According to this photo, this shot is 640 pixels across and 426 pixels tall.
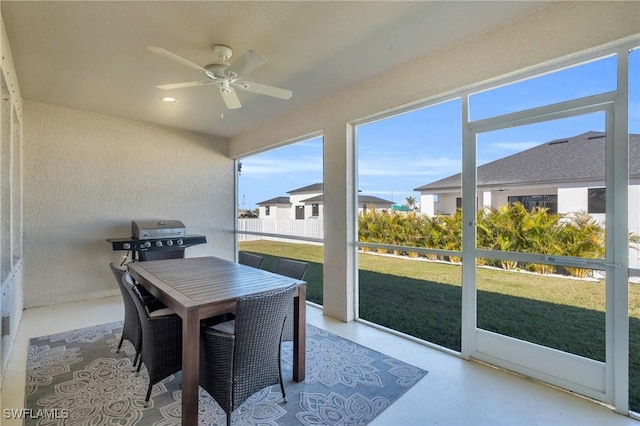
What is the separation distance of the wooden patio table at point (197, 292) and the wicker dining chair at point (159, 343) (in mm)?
136

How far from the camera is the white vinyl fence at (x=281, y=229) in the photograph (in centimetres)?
453

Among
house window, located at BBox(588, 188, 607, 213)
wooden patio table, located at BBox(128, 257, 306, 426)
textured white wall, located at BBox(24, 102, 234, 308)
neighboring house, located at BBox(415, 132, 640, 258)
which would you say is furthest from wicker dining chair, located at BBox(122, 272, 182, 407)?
textured white wall, located at BBox(24, 102, 234, 308)

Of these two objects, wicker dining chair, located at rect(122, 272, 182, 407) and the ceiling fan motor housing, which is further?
the ceiling fan motor housing

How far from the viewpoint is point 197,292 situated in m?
2.13

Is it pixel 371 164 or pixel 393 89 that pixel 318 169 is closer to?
pixel 371 164

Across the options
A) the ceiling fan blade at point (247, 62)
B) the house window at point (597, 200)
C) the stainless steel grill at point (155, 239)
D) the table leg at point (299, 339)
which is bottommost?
the table leg at point (299, 339)

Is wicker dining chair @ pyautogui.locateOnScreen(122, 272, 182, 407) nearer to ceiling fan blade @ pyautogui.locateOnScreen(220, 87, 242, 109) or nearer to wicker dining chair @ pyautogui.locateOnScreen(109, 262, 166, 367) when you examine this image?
wicker dining chair @ pyautogui.locateOnScreen(109, 262, 166, 367)

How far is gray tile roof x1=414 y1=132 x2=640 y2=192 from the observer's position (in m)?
2.14

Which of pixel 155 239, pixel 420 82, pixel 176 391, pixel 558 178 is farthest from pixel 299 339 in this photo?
A: pixel 155 239

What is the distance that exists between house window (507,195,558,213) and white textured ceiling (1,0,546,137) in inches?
53.6

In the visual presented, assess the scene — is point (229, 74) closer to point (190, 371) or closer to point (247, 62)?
point (247, 62)

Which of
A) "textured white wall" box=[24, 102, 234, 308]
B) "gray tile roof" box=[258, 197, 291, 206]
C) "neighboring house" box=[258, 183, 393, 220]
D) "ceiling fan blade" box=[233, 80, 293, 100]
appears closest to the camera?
"ceiling fan blade" box=[233, 80, 293, 100]

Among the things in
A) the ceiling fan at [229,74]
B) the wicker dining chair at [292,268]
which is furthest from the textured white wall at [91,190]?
the wicker dining chair at [292,268]

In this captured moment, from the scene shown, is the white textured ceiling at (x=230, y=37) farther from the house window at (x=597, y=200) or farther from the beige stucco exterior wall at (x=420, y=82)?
the house window at (x=597, y=200)
